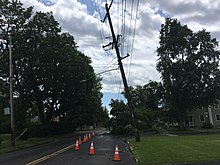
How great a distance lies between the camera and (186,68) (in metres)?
49.5

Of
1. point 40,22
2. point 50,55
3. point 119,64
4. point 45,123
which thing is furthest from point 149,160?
point 45,123

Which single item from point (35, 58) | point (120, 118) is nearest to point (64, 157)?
point (35, 58)

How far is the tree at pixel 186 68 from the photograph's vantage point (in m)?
48.7

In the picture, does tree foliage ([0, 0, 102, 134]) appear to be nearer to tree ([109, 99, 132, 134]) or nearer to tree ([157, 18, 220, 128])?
Result: tree ([109, 99, 132, 134])

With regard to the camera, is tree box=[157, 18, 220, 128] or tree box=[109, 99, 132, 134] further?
tree box=[157, 18, 220, 128]

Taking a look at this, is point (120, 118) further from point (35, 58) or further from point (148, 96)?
point (148, 96)

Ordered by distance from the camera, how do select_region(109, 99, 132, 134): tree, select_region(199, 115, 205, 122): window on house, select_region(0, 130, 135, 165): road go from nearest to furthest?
select_region(0, 130, 135, 165): road → select_region(109, 99, 132, 134): tree → select_region(199, 115, 205, 122): window on house

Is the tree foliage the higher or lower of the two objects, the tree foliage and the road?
the higher

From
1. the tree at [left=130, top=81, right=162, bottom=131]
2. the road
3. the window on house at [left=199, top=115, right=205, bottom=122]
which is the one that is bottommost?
the road

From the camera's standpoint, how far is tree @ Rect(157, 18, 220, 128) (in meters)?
48.7

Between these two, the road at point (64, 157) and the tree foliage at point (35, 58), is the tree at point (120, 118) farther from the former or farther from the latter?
the road at point (64, 157)

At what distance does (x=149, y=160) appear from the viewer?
12.2 metres

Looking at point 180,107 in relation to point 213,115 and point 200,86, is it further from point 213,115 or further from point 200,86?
point 213,115

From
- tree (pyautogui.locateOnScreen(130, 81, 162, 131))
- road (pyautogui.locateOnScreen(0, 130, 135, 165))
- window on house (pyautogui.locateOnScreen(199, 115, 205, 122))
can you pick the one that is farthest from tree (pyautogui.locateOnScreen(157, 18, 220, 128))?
road (pyautogui.locateOnScreen(0, 130, 135, 165))
